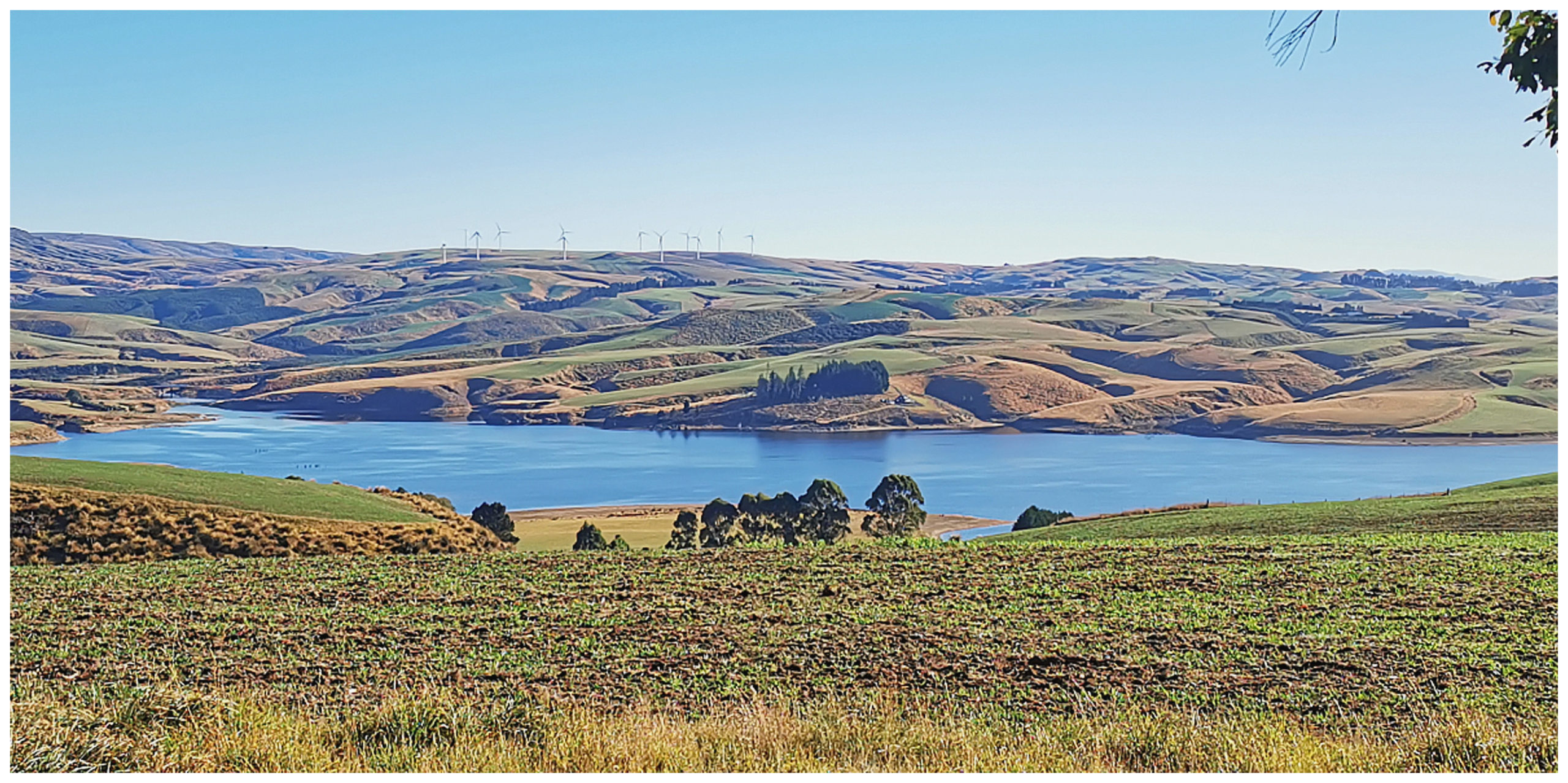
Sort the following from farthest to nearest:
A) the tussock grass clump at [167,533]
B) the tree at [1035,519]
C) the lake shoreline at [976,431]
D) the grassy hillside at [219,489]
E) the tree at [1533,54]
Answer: the lake shoreline at [976,431]
the tree at [1035,519]
the grassy hillside at [219,489]
the tussock grass clump at [167,533]
the tree at [1533,54]

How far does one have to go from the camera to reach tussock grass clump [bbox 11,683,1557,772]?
214 inches

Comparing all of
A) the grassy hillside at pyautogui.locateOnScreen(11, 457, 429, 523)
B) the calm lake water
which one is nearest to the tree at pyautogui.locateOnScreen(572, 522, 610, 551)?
the grassy hillside at pyautogui.locateOnScreen(11, 457, 429, 523)

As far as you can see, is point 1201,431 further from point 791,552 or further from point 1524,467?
point 791,552

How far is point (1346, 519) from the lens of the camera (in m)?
21.1

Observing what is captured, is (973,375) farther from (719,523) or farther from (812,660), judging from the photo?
(812,660)

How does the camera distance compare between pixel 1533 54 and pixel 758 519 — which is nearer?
pixel 1533 54

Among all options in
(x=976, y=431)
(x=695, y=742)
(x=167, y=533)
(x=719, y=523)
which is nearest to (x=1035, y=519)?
(x=719, y=523)

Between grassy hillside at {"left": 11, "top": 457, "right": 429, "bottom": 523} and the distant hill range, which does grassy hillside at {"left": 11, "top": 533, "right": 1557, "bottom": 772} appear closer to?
grassy hillside at {"left": 11, "top": 457, "right": 429, "bottom": 523}

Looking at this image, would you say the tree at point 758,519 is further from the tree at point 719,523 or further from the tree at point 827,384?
the tree at point 827,384

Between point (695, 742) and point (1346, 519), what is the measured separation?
1761 centimetres

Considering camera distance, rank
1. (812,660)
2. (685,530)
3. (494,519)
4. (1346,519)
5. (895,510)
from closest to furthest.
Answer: (812,660) < (1346,519) < (494,519) < (685,530) < (895,510)

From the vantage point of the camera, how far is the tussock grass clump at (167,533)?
1838 centimetres

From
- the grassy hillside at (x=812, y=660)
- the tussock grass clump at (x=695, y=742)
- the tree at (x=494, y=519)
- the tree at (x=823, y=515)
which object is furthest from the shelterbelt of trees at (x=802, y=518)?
the tussock grass clump at (x=695, y=742)

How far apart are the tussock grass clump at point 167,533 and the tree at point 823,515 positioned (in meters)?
13.7
